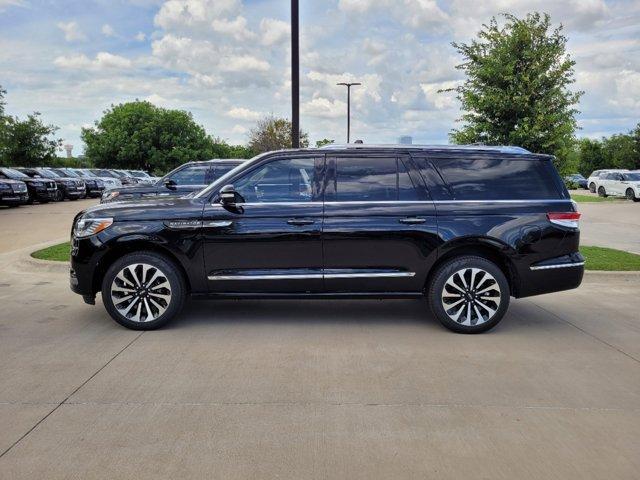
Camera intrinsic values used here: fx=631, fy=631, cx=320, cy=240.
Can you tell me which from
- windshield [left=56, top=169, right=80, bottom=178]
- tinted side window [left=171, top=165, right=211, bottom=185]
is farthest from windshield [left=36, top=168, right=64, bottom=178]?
tinted side window [left=171, top=165, right=211, bottom=185]

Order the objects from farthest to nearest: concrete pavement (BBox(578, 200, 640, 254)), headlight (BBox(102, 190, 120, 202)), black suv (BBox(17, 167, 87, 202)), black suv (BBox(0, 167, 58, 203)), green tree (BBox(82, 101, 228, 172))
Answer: green tree (BBox(82, 101, 228, 172)), black suv (BBox(17, 167, 87, 202)), black suv (BBox(0, 167, 58, 203)), headlight (BBox(102, 190, 120, 202)), concrete pavement (BBox(578, 200, 640, 254))

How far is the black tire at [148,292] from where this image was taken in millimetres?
6301

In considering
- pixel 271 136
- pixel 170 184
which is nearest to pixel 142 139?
pixel 271 136

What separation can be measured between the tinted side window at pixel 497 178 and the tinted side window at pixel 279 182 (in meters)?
1.35

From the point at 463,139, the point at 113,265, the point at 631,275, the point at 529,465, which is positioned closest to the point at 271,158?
the point at 113,265

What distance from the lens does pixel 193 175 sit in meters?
14.7

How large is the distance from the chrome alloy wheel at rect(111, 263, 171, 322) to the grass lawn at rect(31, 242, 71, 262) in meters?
4.19

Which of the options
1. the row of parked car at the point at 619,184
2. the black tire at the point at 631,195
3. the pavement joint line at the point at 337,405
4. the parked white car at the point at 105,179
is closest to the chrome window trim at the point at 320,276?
the pavement joint line at the point at 337,405

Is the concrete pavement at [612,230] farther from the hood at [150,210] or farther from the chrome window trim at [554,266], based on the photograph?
the hood at [150,210]

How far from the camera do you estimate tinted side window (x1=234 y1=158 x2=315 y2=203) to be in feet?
20.9

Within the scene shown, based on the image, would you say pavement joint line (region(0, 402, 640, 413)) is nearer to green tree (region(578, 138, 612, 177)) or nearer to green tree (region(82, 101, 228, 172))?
green tree (region(82, 101, 228, 172))

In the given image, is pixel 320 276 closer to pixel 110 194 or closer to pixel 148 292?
pixel 148 292

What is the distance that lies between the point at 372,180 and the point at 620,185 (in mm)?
34461

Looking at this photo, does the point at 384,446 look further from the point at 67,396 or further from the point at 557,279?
the point at 557,279
